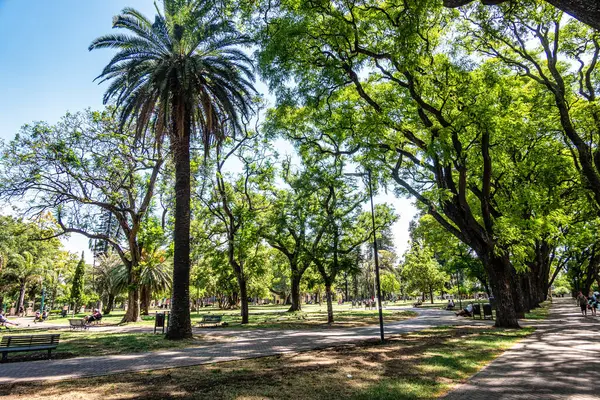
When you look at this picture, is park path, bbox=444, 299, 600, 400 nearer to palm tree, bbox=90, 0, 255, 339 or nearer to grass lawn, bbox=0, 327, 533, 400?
grass lawn, bbox=0, 327, 533, 400

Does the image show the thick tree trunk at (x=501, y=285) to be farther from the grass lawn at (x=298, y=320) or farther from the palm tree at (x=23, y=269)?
the palm tree at (x=23, y=269)

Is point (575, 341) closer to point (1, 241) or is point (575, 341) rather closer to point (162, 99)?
point (162, 99)

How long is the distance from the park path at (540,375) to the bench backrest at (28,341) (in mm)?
12825

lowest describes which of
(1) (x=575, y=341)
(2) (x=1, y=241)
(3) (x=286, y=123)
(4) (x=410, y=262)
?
(1) (x=575, y=341)

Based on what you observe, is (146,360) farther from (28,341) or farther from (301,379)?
(301,379)

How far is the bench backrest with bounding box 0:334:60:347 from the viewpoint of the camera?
11.1 m

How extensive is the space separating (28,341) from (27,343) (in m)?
0.18

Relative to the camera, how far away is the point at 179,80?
14641mm

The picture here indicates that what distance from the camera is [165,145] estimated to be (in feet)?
76.7

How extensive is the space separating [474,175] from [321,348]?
1400 cm

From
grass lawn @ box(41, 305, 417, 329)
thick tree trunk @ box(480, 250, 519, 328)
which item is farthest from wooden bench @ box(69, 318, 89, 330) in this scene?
thick tree trunk @ box(480, 250, 519, 328)

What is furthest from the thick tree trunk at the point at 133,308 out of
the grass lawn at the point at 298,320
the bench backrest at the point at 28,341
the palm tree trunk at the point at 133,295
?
the bench backrest at the point at 28,341

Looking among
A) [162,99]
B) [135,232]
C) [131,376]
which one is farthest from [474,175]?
[135,232]

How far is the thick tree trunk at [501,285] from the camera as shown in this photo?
1648 centimetres
